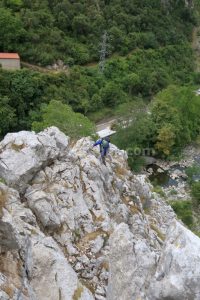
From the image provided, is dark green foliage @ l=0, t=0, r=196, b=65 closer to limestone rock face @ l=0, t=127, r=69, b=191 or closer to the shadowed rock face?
the shadowed rock face

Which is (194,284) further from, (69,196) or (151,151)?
(151,151)

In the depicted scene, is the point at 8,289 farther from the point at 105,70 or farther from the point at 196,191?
the point at 105,70

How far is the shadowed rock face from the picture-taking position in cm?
1569

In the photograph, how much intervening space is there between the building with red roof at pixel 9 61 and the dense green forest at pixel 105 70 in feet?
6.69

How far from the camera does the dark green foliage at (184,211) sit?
164 ft

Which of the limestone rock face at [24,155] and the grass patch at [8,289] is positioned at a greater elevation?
the grass patch at [8,289]

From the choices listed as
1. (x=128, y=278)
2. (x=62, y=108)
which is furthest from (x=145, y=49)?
(x=128, y=278)

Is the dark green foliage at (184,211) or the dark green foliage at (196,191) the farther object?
the dark green foliage at (196,191)

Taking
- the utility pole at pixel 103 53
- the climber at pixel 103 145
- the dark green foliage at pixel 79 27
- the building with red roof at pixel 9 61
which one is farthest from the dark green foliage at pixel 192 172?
the climber at pixel 103 145

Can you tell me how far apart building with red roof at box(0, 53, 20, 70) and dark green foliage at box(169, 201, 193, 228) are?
1336 inches

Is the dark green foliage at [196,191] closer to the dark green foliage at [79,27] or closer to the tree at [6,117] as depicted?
the tree at [6,117]

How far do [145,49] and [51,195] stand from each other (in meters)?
72.7

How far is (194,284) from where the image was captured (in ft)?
48.0

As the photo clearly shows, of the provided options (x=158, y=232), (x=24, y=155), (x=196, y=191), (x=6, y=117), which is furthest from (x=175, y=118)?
(x=24, y=155)
